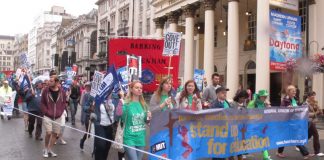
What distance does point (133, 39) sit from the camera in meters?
12.3

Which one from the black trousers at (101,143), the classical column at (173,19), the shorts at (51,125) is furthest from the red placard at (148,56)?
the classical column at (173,19)

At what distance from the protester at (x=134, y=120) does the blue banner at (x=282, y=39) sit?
10.7 metres

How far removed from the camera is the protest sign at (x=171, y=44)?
38.0ft

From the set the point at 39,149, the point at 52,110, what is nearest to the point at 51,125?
the point at 52,110

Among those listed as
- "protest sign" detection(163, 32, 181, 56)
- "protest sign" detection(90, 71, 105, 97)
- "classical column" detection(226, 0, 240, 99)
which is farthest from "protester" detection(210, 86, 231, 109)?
"classical column" detection(226, 0, 240, 99)

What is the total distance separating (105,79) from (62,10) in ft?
516

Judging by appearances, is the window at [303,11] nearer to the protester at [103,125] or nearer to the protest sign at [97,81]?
the protest sign at [97,81]

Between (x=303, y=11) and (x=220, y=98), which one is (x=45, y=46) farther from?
(x=220, y=98)

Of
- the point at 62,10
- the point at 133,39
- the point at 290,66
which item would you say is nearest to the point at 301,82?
the point at 290,66

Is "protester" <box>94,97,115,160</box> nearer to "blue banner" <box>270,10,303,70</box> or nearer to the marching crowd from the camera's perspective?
the marching crowd

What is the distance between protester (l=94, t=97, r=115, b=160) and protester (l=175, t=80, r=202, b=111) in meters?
1.19

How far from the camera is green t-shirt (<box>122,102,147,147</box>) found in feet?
20.6

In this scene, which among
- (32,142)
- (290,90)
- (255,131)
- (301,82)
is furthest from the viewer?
(301,82)

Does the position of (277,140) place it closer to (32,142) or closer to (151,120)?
(151,120)
